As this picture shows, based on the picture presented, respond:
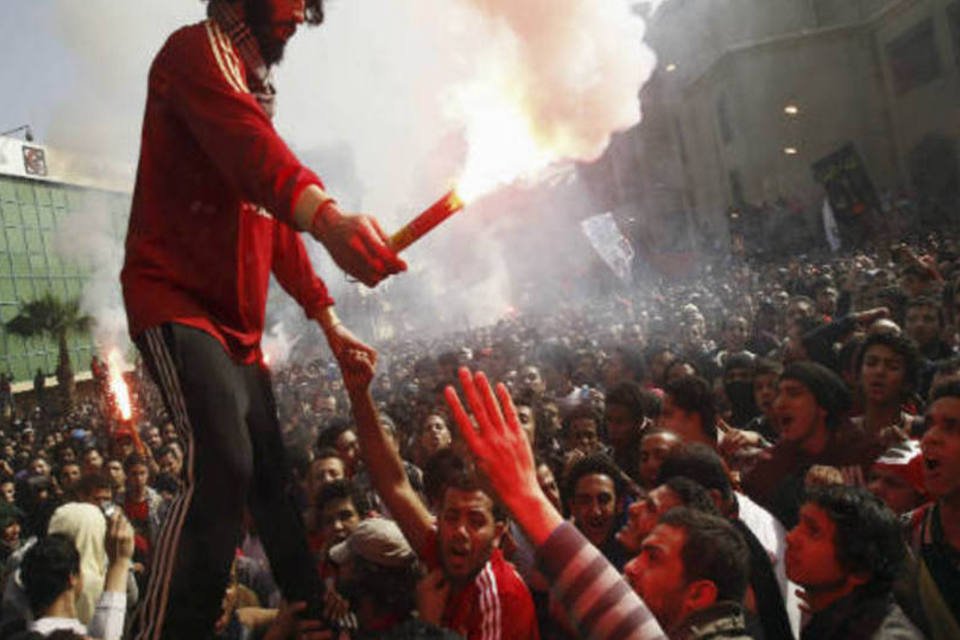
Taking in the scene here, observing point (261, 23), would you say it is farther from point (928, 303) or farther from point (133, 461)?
point (928, 303)

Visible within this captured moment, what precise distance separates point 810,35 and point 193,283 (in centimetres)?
3383

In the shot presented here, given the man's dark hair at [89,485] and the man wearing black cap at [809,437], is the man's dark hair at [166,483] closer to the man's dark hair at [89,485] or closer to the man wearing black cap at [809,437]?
the man's dark hair at [89,485]

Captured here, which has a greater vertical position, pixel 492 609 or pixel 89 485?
pixel 89 485

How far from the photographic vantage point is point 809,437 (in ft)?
17.3

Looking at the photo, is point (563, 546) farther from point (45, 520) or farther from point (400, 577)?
point (45, 520)

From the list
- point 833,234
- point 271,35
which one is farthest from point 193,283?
point 833,234

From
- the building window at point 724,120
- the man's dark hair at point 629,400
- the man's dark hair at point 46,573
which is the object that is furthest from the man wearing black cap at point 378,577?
the building window at point 724,120

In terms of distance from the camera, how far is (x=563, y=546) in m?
1.83

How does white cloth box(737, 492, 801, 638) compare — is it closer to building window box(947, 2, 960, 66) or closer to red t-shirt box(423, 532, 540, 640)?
red t-shirt box(423, 532, 540, 640)

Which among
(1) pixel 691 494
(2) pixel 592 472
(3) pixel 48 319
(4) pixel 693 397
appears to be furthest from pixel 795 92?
(3) pixel 48 319

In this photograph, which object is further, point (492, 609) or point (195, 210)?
point (492, 609)

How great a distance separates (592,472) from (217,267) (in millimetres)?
2475

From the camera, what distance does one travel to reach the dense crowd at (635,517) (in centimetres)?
277

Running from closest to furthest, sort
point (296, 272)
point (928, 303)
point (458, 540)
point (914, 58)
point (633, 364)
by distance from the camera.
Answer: point (296, 272)
point (458, 540)
point (928, 303)
point (633, 364)
point (914, 58)
